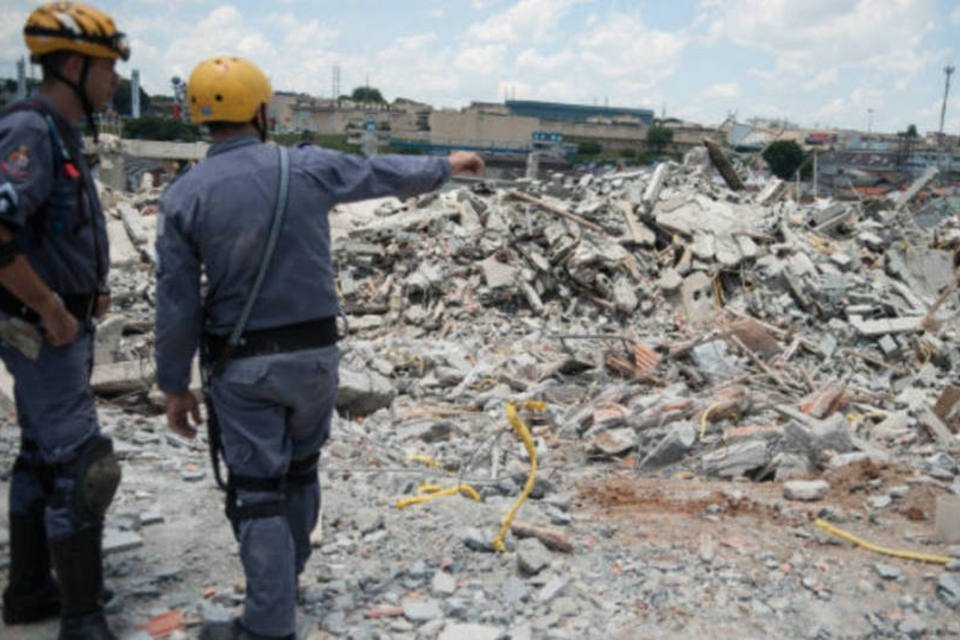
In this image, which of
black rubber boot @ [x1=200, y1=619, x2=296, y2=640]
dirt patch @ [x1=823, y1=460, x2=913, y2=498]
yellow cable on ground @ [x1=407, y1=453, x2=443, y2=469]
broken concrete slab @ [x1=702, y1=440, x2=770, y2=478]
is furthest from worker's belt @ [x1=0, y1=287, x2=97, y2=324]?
broken concrete slab @ [x1=702, y1=440, x2=770, y2=478]

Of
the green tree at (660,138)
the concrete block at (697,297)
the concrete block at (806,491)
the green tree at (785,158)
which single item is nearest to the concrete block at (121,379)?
the concrete block at (806,491)

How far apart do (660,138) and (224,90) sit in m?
65.2

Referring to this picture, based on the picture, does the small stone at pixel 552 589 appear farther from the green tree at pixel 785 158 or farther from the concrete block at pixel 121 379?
the green tree at pixel 785 158

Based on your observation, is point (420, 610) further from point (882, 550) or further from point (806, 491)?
point (806, 491)

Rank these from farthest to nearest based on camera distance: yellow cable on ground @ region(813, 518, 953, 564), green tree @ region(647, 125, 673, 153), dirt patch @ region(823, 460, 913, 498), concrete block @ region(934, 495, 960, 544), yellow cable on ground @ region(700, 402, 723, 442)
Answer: green tree @ region(647, 125, 673, 153) < yellow cable on ground @ region(700, 402, 723, 442) < dirt patch @ region(823, 460, 913, 498) < concrete block @ region(934, 495, 960, 544) < yellow cable on ground @ region(813, 518, 953, 564)

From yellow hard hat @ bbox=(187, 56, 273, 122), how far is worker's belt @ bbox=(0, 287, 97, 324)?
0.71m

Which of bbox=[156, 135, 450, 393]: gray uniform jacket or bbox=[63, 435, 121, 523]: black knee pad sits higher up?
bbox=[156, 135, 450, 393]: gray uniform jacket

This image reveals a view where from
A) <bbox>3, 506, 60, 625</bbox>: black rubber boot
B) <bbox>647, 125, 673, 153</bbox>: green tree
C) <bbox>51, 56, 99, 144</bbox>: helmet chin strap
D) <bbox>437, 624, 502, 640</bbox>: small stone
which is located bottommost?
<bbox>437, 624, 502, 640</bbox>: small stone

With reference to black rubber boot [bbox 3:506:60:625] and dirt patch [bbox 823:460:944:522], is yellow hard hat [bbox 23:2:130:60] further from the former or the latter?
dirt patch [bbox 823:460:944:522]

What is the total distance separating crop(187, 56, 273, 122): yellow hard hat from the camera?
102 inches

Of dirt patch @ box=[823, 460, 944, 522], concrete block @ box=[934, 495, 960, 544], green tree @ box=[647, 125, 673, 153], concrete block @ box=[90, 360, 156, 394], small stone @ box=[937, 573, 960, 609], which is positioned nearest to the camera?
small stone @ box=[937, 573, 960, 609]

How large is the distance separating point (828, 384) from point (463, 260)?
573 cm

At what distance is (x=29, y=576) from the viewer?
2.84m

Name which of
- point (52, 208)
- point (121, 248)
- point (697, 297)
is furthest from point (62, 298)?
point (121, 248)
